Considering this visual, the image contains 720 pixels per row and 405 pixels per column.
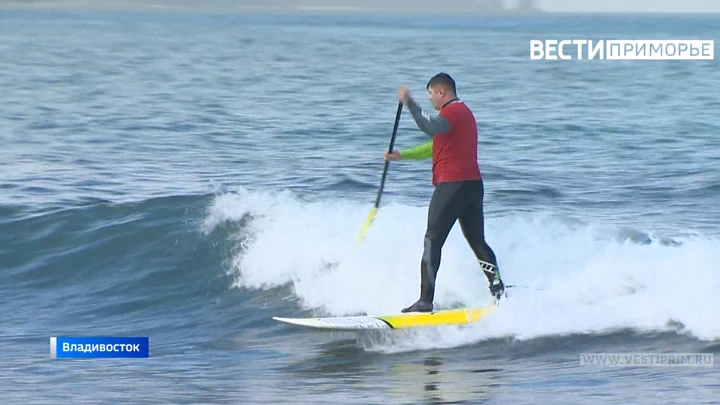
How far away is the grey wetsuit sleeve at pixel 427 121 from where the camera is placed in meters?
7.62

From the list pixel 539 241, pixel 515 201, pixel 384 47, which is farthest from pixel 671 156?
pixel 384 47

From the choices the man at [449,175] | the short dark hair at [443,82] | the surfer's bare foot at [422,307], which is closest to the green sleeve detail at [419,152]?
the man at [449,175]

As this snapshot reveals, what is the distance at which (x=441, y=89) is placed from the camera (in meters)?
7.89

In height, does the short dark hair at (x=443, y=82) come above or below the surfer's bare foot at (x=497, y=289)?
above

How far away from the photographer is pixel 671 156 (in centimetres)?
1756

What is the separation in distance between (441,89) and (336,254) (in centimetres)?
339

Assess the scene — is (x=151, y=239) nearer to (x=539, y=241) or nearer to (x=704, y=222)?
(x=539, y=241)

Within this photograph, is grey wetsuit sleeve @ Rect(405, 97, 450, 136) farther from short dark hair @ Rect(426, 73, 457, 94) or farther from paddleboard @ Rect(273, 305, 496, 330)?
paddleboard @ Rect(273, 305, 496, 330)

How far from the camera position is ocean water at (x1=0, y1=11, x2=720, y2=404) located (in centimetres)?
754

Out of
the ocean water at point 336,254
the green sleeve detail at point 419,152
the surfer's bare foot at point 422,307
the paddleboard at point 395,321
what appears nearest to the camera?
the ocean water at point 336,254

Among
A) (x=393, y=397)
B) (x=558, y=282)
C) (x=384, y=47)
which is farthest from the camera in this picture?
(x=384, y=47)

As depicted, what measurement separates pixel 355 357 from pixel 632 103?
20.9 metres

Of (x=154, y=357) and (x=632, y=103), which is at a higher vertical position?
(x=632, y=103)

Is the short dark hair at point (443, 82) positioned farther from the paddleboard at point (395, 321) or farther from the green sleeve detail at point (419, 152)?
the paddleboard at point (395, 321)
